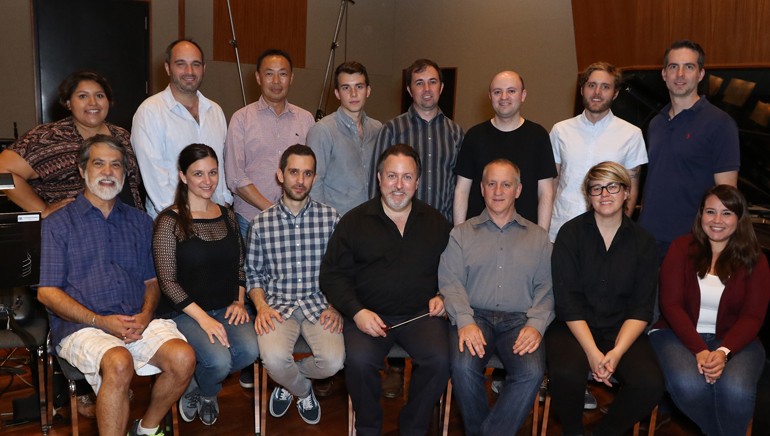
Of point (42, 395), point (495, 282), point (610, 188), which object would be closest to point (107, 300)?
point (42, 395)

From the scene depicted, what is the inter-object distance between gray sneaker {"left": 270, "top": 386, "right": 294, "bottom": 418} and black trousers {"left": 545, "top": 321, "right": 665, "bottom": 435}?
4.46ft

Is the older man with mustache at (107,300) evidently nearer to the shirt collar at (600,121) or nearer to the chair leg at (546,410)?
the chair leg at (546,410)

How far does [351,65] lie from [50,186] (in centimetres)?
167

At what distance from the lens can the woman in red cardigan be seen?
267 cm

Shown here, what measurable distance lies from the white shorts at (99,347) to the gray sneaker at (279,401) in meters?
0.69

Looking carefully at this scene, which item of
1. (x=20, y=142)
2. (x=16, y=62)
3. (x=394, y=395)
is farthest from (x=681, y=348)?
(x=16, y=62)

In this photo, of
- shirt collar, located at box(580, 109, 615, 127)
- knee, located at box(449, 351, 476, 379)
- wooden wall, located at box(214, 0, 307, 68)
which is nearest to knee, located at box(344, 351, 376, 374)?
knee, located at box(449, 351, 476, 379)

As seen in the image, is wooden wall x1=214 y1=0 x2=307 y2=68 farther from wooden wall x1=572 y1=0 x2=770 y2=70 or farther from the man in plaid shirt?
the man in plaid shirt

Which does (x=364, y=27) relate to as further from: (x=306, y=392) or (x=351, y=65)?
(x=306, y=392)

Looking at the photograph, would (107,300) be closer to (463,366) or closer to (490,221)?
(463,366)

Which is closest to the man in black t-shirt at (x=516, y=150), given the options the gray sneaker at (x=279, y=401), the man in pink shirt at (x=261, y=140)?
the man in pink shirt at (x=261, y=140)

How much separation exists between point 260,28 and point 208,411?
6.15m

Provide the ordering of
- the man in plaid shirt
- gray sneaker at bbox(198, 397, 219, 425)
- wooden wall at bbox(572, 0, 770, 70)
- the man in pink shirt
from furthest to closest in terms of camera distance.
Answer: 1. wooden wall at bbox(572, 0, 770, 70)
2. the man in pink shirt
3. gray sneaker at bbox(198, 397, 219, 425)
4. the man in plaid shirt

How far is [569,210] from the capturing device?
3391 mm
